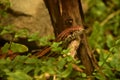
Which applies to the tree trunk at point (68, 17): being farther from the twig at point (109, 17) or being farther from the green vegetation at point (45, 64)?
the twig at point (109, 17)

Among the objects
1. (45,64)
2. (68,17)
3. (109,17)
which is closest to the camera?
(45,64)

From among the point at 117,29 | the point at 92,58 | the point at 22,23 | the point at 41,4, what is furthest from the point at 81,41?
the point at 117,29

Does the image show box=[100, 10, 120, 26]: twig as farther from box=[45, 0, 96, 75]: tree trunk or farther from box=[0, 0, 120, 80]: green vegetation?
box=[45, 0, 96, 75]: tree trunk

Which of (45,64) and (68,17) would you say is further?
(68,17)

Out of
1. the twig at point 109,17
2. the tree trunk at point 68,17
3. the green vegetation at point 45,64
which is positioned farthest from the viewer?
the twig at point 109,17

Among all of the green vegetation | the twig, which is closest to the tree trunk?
the green vegetation

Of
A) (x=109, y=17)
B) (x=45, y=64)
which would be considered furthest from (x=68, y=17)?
(x=109, y=17)

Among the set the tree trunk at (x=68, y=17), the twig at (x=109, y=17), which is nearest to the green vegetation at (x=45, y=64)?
the tree trunk at (x=68, y=17)

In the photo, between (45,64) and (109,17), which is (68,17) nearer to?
(45,64)
